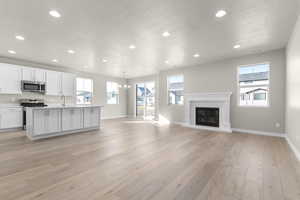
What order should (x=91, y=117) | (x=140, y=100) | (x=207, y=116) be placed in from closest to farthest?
(x=91, y=117) → (x=207, y=116) → (x=140, y=100)

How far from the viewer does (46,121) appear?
13.8 ft

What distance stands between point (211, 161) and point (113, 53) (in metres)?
4.48

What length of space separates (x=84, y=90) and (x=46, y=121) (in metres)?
3.98

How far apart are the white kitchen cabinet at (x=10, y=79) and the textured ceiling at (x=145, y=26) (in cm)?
82

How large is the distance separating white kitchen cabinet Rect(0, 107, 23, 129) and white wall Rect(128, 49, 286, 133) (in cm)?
651

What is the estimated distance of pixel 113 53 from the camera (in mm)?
4871

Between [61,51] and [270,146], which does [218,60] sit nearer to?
[270,146]

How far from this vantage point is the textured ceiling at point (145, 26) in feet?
7.89

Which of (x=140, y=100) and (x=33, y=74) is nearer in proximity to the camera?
(x=33, y=74)

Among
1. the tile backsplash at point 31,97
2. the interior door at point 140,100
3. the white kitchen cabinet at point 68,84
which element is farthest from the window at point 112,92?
the white kitchen cabinet at point 68,84

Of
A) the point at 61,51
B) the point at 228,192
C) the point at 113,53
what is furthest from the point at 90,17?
the point at 228,192

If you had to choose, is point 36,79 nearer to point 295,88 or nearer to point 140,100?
point 140,100

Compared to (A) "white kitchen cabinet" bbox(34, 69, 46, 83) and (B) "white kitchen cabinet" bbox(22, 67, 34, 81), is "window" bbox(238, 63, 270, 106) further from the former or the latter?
(B) "white kitchen cabinet" bbox(22, 67, 34, 81)

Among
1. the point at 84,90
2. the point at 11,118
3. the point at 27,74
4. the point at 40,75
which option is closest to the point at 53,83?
the point at 40,75
